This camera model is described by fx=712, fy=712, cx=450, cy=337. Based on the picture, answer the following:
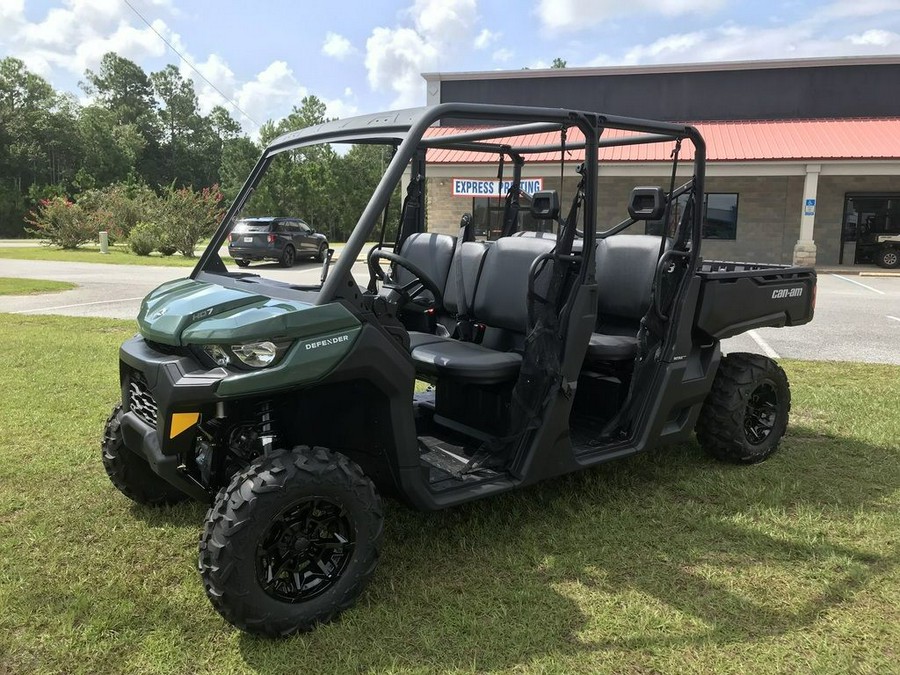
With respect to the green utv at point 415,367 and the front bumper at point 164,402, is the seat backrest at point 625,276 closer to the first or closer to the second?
the green utv at point 415,367

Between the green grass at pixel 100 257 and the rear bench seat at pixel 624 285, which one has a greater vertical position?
the rear bench seat at pixel 624 285

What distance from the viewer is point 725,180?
68.6 ft

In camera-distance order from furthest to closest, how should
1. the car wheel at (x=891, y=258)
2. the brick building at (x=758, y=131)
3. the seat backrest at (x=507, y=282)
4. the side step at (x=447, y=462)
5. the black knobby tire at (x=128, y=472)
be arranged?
Result: 1. the car wheel at (x=891, y=258)
2. the brick building at (x=758, y=131)
3. the seat backrest at (x=507, y=282)
4. the black knobby tire at (x=128, y=472)
5. the side step at (x=447, y=462)

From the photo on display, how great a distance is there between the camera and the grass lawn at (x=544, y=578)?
243cm

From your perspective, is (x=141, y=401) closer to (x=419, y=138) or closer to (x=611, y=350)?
(x=419, y=138)

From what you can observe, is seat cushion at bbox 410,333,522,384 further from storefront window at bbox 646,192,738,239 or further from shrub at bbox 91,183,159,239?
shrub at bbox 91,183,159,239

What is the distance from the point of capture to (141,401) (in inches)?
113

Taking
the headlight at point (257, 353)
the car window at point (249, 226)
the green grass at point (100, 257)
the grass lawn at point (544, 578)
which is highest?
the car window at point (249, 226)

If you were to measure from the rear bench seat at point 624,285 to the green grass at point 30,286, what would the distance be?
11.5 m

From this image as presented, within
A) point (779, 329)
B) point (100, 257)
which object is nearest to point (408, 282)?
point (779, 329)

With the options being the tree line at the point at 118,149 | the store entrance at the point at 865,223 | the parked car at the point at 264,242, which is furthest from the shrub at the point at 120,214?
the parked car at the point at 264,242

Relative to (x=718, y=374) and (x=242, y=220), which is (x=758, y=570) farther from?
(x=242, y=220)

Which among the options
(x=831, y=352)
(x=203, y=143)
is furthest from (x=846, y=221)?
(x=203, y=143)

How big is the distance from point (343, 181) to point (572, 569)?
4298 mm
